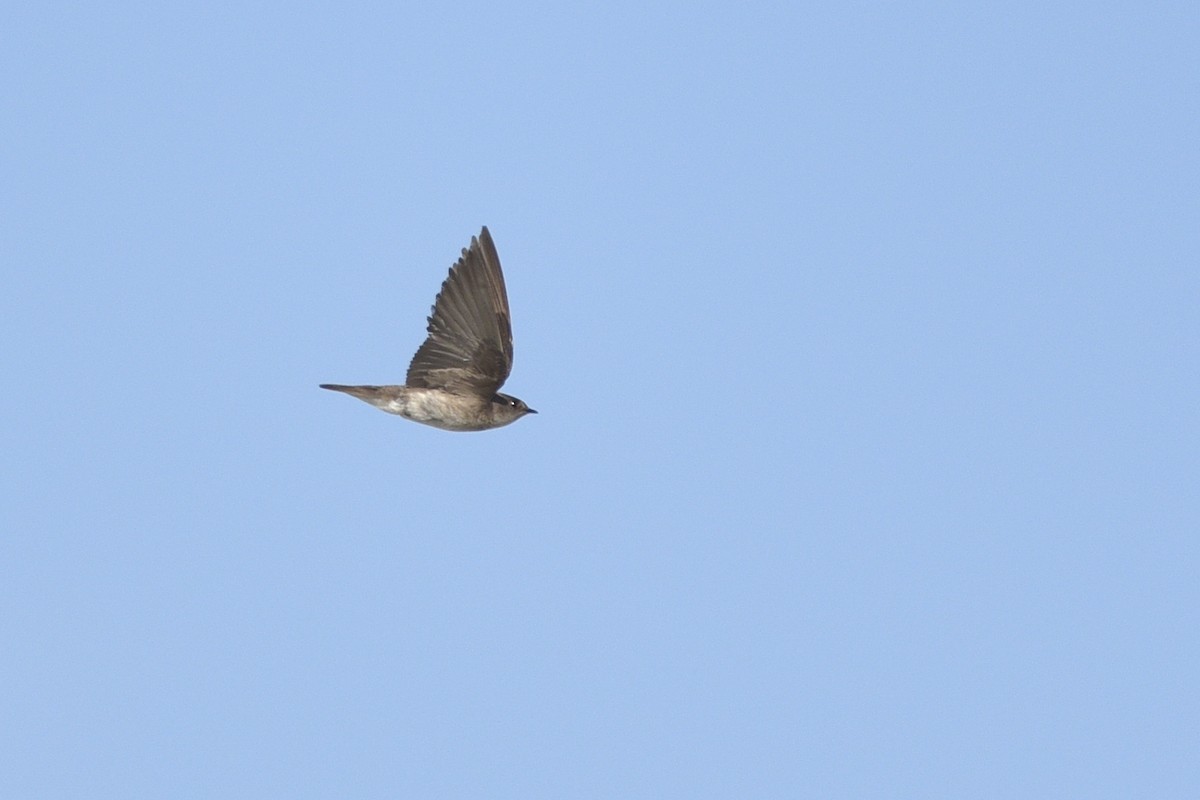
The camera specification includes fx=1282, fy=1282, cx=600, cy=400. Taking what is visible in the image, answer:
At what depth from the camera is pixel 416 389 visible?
719 inches

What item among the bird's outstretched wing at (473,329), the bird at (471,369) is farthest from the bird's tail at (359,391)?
the bird's outstretched wing at (473,329)

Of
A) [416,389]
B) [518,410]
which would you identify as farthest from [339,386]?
[518,410]

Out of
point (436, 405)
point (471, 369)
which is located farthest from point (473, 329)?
point (436, 405)

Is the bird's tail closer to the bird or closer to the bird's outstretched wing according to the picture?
the bird

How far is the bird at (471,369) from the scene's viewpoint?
1817 cm

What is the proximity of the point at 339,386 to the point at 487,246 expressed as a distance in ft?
9.50

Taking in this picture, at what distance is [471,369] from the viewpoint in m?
18.3

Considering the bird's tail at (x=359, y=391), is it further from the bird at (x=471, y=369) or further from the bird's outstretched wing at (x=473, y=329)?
the bird's outstretched wing at (x=473, y=329)

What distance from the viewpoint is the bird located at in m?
18.2

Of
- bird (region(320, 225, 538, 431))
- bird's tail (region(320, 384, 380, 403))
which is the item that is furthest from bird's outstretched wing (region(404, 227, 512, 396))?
bird's tail (region(320, 384, 380, 403))

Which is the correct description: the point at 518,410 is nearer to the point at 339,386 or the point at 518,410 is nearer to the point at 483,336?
the point at 483,336

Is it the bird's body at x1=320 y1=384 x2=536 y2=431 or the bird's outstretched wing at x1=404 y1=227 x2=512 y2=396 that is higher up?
the bird's outstretched wing at x1=404 y1=227 x2=512 y2=396

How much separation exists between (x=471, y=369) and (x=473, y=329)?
58cm

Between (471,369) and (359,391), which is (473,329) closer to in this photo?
(471,369)
